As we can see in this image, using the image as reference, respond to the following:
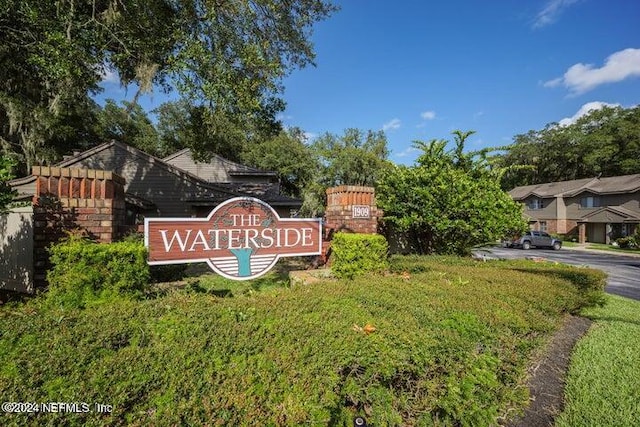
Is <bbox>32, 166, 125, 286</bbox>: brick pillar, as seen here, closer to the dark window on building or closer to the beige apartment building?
the beige apartment building

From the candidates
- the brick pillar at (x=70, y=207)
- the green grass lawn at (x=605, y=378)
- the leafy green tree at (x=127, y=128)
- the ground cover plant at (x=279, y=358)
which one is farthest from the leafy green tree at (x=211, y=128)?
the leafy green tree at (x=127, y=128)

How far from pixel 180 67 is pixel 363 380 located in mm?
6873

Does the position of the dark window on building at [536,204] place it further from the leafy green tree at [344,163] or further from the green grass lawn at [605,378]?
the green grass lawn at [605,378]

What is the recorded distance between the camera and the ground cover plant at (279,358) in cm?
150

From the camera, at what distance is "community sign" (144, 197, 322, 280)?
395cm

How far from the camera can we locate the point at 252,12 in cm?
723

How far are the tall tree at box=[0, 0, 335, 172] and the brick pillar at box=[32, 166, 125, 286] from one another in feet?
12.2

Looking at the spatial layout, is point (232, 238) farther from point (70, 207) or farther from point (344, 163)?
point (344, 163)

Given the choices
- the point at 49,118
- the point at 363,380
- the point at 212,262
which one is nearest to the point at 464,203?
the point at 212,262

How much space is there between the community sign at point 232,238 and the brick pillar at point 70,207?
17.4 inches

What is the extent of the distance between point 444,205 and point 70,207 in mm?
7831

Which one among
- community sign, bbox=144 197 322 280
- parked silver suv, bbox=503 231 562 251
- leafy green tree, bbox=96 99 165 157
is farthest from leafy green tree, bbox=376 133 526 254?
leafy green tree, bbox=96 99 165 157

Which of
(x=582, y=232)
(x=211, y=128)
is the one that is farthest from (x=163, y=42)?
(x=582, y=232)

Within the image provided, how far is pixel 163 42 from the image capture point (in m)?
6.95
